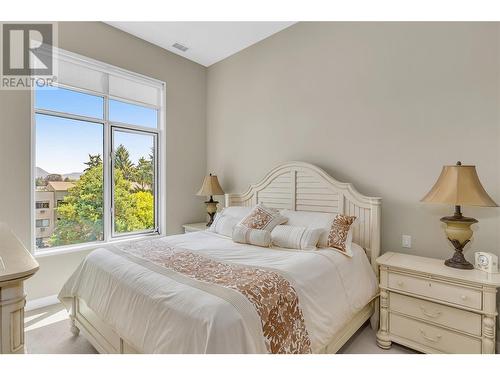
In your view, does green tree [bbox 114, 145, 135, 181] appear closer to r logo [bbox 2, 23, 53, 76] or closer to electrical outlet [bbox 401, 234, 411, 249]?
r logo [bbox 2, 23, 53, 76]

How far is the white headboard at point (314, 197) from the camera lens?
2.52 m

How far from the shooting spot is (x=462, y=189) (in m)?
1.87

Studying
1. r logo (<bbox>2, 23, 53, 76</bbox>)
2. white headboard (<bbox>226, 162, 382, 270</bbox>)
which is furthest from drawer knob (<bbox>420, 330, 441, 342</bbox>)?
r logo (<bbox>2, 23, 53, 76</bbox>)

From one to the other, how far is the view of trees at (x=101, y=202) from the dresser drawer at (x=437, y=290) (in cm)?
314

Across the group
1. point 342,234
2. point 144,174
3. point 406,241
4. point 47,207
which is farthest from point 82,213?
point 406,241

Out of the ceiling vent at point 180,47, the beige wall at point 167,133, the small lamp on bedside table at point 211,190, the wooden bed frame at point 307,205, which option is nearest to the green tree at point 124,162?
the beige wall at point 167,133

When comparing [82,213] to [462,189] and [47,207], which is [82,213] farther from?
[462,189]

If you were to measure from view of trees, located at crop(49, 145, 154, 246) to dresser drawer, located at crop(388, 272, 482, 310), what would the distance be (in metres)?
3.14

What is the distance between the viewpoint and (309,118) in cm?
314

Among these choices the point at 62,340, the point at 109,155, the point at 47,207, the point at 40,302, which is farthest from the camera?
the point at 109,155

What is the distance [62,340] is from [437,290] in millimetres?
2982

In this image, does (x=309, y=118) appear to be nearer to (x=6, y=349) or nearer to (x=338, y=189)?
(x=338, y=189)

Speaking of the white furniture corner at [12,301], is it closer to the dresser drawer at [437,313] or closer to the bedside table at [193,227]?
the dresser drawer at [437,313]
